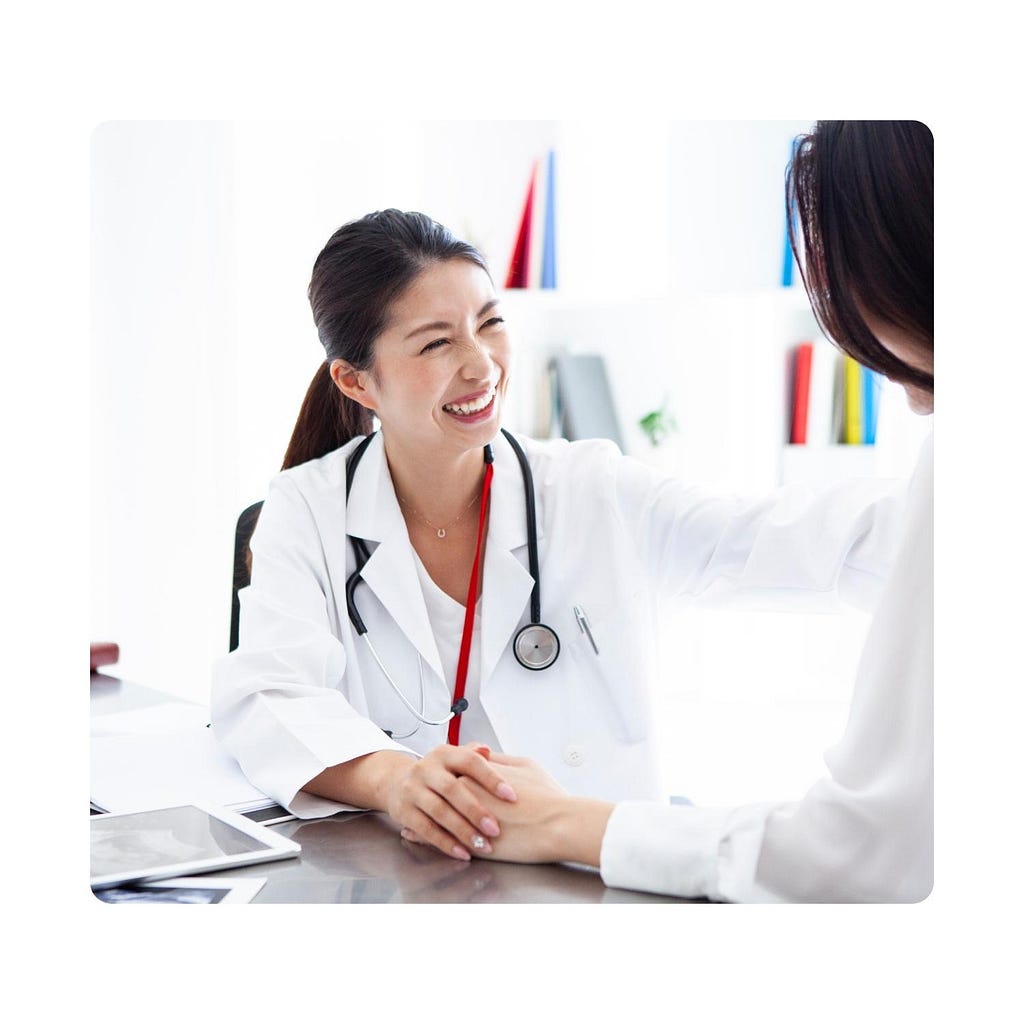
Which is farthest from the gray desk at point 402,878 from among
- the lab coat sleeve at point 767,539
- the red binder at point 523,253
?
the red binder at point 523,253

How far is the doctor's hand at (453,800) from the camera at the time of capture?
906 millimetres

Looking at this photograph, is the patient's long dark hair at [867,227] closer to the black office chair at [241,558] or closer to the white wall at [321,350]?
the white wall at [321,350]

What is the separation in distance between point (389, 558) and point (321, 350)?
0.47 m

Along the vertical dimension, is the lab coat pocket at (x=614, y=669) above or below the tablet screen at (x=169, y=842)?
above

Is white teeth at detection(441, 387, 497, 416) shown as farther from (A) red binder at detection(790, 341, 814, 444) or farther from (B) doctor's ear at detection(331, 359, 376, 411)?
(A) red binder at detection(790, 341, 814, 444)

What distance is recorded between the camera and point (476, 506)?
1.48 meters

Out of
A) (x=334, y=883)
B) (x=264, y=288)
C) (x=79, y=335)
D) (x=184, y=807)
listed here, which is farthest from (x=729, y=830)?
(x=264, y=288)

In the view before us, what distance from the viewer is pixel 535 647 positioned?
1.31 m

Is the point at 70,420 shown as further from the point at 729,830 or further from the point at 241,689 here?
the point at 729,830

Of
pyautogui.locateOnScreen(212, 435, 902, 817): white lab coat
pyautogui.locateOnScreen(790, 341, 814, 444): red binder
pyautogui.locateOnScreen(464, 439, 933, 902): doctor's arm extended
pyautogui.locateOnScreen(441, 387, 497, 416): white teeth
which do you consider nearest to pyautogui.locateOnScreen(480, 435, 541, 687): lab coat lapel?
pyautogui.locateOnScreen(212, 435, 902, 817): white lab coat

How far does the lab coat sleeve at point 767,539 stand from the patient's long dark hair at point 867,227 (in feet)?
0.88

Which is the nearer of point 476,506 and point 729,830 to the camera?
point 729,830

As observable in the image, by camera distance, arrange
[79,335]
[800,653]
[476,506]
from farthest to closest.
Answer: [800,653] < [476,506] < [79,335]

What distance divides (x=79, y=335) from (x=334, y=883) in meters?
0.54
